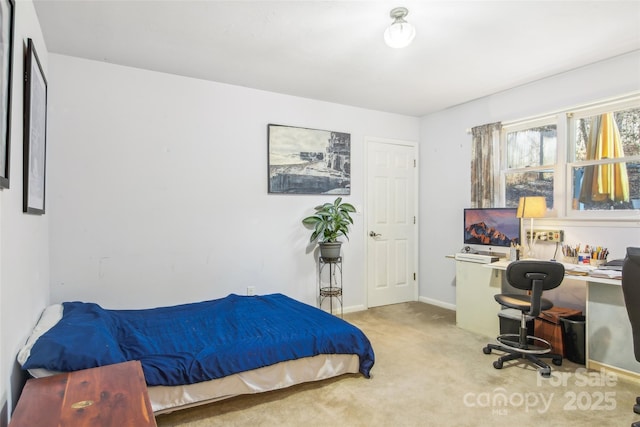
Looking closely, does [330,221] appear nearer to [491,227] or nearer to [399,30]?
[491,227]

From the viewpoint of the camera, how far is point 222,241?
145 inches

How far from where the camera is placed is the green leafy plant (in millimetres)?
4059

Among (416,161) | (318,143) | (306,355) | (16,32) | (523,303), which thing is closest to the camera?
(16,32)

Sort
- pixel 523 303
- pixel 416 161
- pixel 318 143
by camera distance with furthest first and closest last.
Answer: pixel 416 161 < pixel 318 143 < pixel 523 303

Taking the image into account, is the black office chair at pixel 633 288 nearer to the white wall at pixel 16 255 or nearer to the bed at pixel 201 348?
the bed at pixel 201 348

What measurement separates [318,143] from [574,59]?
8.37 feet

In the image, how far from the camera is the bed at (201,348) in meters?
1.87

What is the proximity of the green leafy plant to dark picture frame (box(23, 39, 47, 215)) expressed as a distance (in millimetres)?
2432

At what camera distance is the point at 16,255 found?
1747 mm

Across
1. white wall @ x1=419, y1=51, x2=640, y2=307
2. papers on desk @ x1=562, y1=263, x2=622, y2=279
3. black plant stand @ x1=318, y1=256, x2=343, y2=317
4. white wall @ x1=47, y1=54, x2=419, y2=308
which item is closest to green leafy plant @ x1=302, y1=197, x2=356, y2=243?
white wall @ x1=47, y1=54, x2=419, y2=308

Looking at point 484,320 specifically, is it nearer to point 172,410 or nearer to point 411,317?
point 411,317

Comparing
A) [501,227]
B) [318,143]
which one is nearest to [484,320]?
[501,227]

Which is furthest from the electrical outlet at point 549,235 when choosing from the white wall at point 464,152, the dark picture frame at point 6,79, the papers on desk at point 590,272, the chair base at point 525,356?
the dark picture frame at point 6,79

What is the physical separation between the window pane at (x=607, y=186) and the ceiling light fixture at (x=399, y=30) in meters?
2.27
